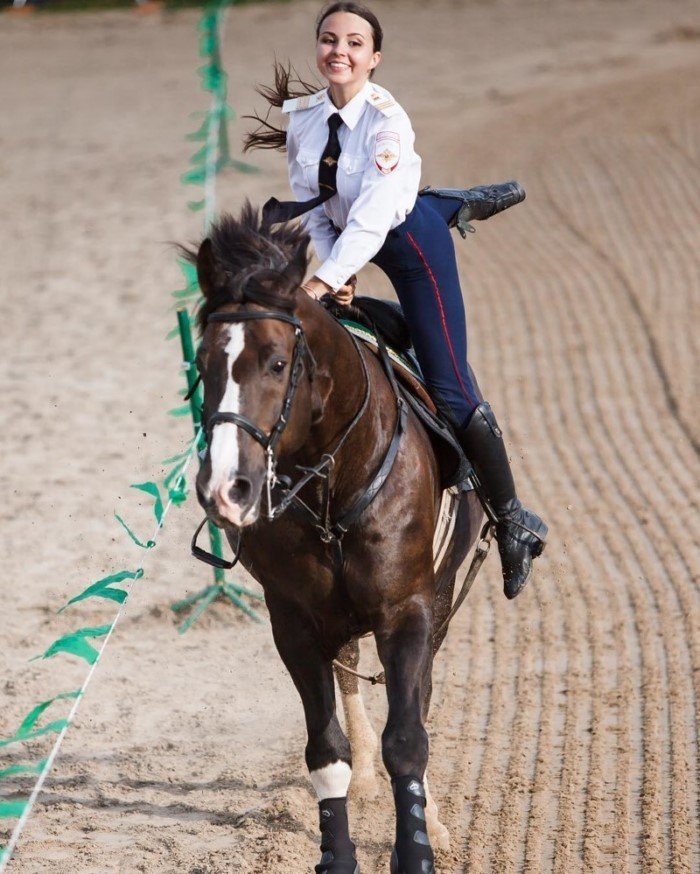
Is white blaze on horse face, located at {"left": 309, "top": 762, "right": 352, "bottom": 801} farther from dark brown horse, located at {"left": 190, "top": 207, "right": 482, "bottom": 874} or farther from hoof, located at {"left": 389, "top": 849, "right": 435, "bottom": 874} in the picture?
hoof, located at {"left": 389, "top": 849, "right": 435, "bottom": 874}

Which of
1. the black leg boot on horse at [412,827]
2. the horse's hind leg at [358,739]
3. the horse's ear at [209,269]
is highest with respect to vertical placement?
the horse's ear at [209,269]

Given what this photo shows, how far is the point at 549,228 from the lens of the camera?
555 inches

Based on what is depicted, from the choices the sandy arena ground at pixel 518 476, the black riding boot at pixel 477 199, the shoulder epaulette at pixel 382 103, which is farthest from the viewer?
the sandy arena ground at pixel 518 476

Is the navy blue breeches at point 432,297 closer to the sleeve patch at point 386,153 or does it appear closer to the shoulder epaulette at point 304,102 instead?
the sleeve patch at point 386,153

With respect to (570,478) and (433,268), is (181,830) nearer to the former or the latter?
(433,268)

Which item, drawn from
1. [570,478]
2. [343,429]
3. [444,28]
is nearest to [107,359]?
[570,478]

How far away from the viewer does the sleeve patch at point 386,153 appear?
13.9 ft

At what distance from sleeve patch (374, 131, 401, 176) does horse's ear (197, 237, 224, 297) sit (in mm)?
756

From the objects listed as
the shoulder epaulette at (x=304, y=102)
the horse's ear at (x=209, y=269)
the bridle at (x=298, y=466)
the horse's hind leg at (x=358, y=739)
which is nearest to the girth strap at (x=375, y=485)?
the bridle at (x=298, y=466)

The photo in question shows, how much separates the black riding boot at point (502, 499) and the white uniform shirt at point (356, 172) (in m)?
0.88

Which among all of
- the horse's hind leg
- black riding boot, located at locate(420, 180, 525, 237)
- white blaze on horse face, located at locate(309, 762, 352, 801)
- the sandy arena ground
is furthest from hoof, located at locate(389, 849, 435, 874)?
black riding boot, located at locate(420, 180, 525, 237)

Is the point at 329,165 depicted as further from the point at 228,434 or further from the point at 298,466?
the point at 228,434

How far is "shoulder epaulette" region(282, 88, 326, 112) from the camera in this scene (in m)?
4.51

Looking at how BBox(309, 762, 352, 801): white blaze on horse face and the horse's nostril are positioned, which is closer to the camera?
the horse's nostril
